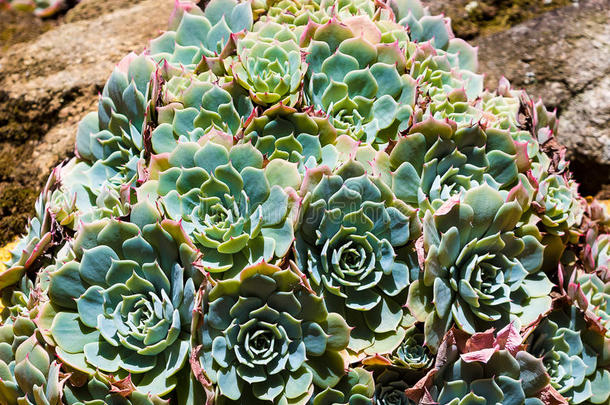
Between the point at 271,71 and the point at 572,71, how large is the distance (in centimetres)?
225

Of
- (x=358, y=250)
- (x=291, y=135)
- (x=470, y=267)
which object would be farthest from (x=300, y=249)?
(x=470, y=267)

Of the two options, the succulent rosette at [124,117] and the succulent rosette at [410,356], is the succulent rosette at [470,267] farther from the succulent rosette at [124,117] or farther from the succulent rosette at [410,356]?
the succulent rosette at [124,117]

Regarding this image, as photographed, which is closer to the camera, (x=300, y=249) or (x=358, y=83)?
(x=300, y=249)

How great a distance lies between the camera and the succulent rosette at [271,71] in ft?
6.57

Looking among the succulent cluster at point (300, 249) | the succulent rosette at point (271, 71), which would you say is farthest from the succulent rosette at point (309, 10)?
the succulent rosette at point (271, 71)

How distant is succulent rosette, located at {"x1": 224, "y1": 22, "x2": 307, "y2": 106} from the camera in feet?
6.57

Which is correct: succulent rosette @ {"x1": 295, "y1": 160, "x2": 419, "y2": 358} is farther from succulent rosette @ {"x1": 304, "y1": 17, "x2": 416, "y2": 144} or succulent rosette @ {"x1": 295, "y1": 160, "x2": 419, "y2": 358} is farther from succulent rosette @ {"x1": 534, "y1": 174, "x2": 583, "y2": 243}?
succulent rosette @ {"x1": 534, "y1": 174, "x2": 583, "y2": 243}

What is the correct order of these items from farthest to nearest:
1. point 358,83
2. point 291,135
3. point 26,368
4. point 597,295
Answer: point 597,295 < point 358,83 < point 291,135 < point 26,368

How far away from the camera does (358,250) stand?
69.9 inches

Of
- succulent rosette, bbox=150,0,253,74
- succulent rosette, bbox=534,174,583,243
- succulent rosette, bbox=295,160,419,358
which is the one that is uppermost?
succulent rosette, bbox=150,0,253,74

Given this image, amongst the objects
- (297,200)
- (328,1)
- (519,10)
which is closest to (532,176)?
(297,200)

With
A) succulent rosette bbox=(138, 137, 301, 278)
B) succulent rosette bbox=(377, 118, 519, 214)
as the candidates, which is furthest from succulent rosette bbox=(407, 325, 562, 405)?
succulent rosette bbox=(138, 137, 301, 278)

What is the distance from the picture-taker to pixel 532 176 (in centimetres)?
211

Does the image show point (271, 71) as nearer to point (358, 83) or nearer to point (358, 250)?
point (358, 83)
